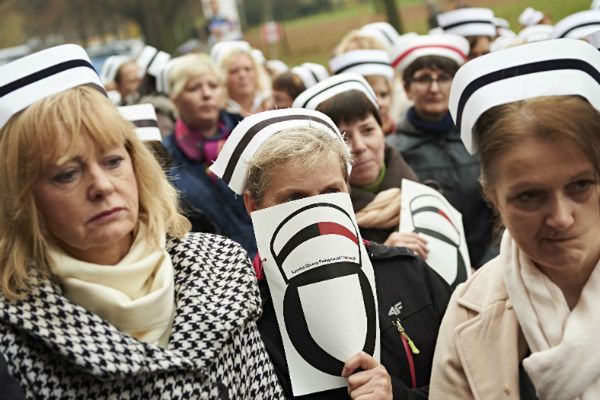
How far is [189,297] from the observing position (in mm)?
3201

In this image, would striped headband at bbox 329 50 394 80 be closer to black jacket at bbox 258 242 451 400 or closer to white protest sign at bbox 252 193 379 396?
black jacket at bbox 258 242 451 400

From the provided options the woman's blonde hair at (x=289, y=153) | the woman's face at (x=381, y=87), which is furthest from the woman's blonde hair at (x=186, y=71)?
the woman's blonde hair at (x=289, y=153)

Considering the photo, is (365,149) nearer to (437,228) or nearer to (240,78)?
(437,228)

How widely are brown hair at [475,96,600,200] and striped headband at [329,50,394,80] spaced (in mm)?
4492

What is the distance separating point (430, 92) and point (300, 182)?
9.70ft

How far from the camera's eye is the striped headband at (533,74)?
112 inches

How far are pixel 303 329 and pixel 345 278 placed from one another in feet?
0.80

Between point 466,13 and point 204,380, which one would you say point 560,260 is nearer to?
point 204,380

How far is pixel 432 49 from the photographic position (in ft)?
21.7

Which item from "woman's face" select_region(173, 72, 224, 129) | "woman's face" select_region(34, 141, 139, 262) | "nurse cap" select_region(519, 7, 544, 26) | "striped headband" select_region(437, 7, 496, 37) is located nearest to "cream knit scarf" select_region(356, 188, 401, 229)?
"woman's face" select_region(34, 141, 139, 262)

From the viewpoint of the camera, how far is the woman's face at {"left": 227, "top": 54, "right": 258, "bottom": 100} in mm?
10195

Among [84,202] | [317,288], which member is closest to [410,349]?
[317,288]

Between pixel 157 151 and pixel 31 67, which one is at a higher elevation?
pixel 31 67

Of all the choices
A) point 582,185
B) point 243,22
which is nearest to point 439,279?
point 582,185
